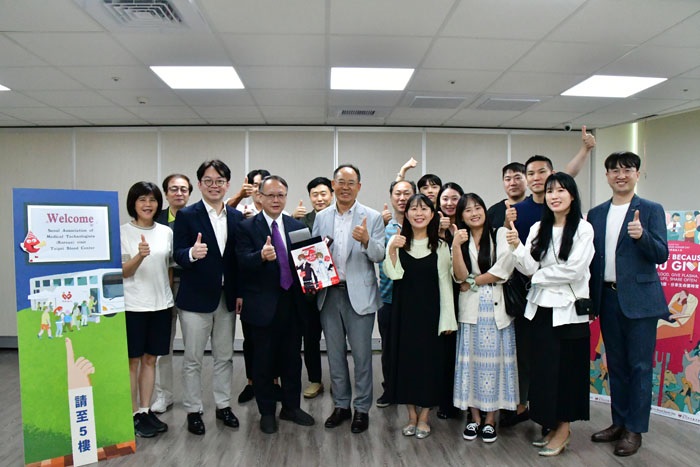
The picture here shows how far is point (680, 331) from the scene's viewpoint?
136 inches

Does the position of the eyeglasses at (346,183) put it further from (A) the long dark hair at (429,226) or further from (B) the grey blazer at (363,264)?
(A) the long dark hair at (429,226)

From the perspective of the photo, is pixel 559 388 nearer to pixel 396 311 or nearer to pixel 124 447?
pixel 396 311

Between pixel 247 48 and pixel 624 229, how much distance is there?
3019mm

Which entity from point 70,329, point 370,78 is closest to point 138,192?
point 70,329

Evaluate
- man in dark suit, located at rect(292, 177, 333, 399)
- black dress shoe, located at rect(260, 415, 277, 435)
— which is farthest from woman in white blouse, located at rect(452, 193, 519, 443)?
man in dark suit, located at rect(292, 177, 333, 399)

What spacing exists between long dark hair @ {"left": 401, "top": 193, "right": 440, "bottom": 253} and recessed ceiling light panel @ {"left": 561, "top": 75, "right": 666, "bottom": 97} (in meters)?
2.45

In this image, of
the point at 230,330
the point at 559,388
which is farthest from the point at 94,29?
the point at 559,388

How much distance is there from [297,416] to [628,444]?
223 centimetres

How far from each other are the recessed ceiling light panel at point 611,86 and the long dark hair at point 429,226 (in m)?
2.45

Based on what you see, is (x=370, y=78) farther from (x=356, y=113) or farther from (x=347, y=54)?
(x=356, y=113)

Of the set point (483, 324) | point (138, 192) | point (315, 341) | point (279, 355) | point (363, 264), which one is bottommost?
point (315, 341)

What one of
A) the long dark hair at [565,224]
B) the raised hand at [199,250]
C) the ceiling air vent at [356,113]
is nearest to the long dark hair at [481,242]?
the long dark hair at [565,224]

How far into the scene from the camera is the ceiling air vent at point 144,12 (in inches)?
108

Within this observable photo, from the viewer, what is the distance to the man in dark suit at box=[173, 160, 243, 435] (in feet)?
9.60
